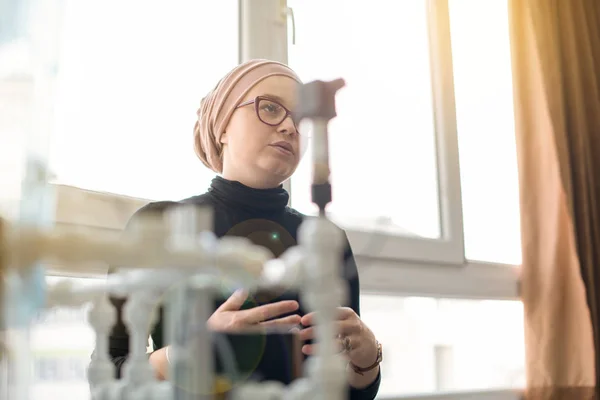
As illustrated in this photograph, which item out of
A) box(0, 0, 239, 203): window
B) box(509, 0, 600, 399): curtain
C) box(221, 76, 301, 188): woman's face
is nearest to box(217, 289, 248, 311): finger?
box(221, 76, 301, 188): woman's face

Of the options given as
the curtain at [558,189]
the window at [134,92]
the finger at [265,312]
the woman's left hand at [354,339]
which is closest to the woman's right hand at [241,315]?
the finger at [265,312]

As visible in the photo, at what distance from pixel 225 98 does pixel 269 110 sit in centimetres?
7

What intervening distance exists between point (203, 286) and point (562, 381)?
1715 millimetres

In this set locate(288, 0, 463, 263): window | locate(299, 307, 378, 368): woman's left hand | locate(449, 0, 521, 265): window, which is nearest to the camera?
locate(299, 307, 378, 368): woman's left hand

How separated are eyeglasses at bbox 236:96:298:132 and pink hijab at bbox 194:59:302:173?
0.08 feet

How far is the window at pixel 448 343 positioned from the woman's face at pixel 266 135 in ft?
3.28

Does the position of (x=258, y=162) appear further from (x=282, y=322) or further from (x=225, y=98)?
(x=282, y=322)

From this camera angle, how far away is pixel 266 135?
906 millimetres

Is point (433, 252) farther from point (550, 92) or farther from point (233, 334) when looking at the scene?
point (233, 334)

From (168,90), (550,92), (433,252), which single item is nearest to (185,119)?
(168,90)

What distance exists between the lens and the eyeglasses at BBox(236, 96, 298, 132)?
0.90 metres

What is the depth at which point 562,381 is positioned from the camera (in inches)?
71.9

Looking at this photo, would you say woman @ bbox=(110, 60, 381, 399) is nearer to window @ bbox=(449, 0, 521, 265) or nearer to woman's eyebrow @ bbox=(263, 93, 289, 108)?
woman's eyebrow @ bbox=(263, 93, 289, 108)

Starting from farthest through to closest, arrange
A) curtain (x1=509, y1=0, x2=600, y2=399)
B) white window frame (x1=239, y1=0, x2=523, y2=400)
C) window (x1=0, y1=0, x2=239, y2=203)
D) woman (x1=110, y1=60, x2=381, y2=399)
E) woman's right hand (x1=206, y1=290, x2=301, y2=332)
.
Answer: curtain (x1=509, y1=0, x2=600, y2=399) < white window frame (x1=239, y1=0, x2=523, y2=400) < window (x1=0, y1=0, x2=239, y2=203) < woman (x1=110, y1=60, x2=381, y2=399) < woman's right hand (x1=206, y1=290, x2=301, y2=332)
